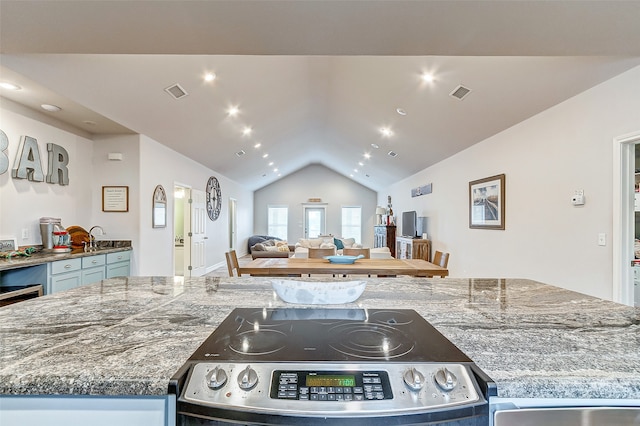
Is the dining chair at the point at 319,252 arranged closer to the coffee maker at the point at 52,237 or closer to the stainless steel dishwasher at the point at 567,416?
the coffee maker at the point at 52,237

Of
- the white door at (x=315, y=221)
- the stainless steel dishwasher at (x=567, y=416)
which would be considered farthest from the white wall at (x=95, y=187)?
the white door at (x=315, y=221)

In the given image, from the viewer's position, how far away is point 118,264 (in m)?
4.21

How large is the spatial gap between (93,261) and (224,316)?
332 centimetres

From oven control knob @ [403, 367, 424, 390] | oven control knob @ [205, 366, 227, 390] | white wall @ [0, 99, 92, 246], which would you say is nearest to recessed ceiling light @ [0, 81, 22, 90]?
white wall @ [0, 99, 92, 246]

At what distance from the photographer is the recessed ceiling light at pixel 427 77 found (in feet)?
12.7

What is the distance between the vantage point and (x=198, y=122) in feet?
16.5

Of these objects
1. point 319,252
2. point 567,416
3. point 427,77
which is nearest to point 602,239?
point 427,77

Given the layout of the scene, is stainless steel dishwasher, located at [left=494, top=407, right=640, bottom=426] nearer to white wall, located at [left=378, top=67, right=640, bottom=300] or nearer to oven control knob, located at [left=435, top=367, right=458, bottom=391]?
oven control knob, located at [left=435, top=367, right=458, bottom=391]

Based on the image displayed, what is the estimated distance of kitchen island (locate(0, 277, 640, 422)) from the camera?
2.62 feet

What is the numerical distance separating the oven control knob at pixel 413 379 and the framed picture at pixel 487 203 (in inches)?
163

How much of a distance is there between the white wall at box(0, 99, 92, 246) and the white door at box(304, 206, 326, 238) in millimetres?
8853

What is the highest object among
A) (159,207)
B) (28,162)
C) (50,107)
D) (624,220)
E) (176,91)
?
(176,91)

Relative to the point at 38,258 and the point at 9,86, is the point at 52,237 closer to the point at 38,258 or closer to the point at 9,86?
the point at 38,258

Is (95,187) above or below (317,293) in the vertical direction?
above
